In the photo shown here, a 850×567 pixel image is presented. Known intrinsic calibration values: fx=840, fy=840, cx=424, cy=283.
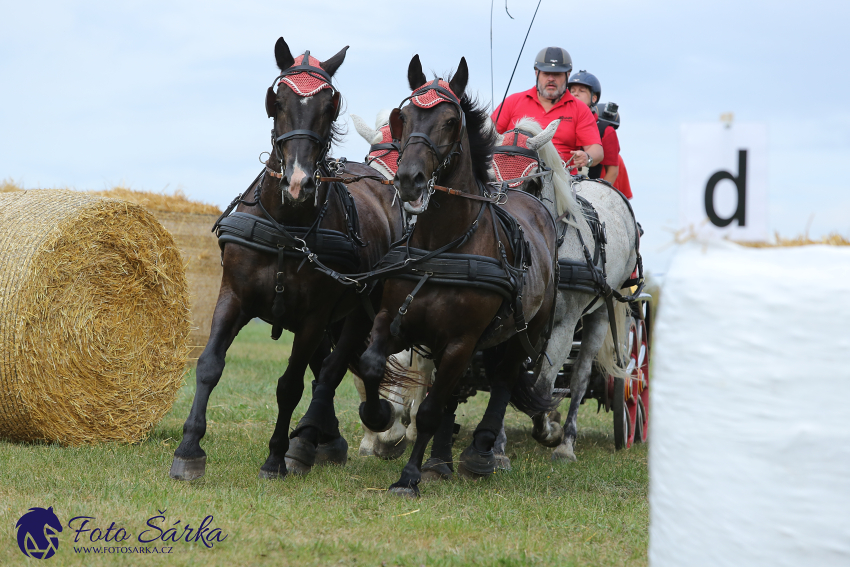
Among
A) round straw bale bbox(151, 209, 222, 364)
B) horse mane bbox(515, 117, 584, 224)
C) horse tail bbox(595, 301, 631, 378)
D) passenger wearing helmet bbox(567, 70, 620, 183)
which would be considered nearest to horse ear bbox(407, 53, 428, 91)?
horse mane bbox(515, 117, 584, 224)

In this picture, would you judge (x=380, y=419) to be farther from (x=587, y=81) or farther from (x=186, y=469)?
(x=587, y=81)

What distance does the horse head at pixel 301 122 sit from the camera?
4.39m

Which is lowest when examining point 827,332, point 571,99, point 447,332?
point 447,332

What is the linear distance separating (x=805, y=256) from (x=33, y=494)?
Result: 361 cm

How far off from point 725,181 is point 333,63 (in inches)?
118

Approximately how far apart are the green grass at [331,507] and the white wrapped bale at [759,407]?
3.80 feet

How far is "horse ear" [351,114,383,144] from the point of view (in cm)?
646

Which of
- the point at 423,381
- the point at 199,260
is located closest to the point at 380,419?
the point at 423,381

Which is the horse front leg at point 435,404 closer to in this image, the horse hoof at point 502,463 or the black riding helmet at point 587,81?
the horse hoof at point 502,463

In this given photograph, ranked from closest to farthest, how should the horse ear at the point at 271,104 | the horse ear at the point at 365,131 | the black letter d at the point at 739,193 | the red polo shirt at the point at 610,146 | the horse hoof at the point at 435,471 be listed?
the black letter d at the point at 739,193 < the horse ear at the point at 271,104 < the horse hoof at the point at 435,471 < the horse ear at the point at 365,131 < the red polo shirt at the point at 610,146

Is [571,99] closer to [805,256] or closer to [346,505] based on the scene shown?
[346,505]

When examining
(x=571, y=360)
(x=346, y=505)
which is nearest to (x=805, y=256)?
(x=346, y=505)

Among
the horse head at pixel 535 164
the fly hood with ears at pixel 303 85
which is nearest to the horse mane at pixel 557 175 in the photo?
the horse head at pixel 535 164

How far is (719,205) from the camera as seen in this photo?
255 cm
